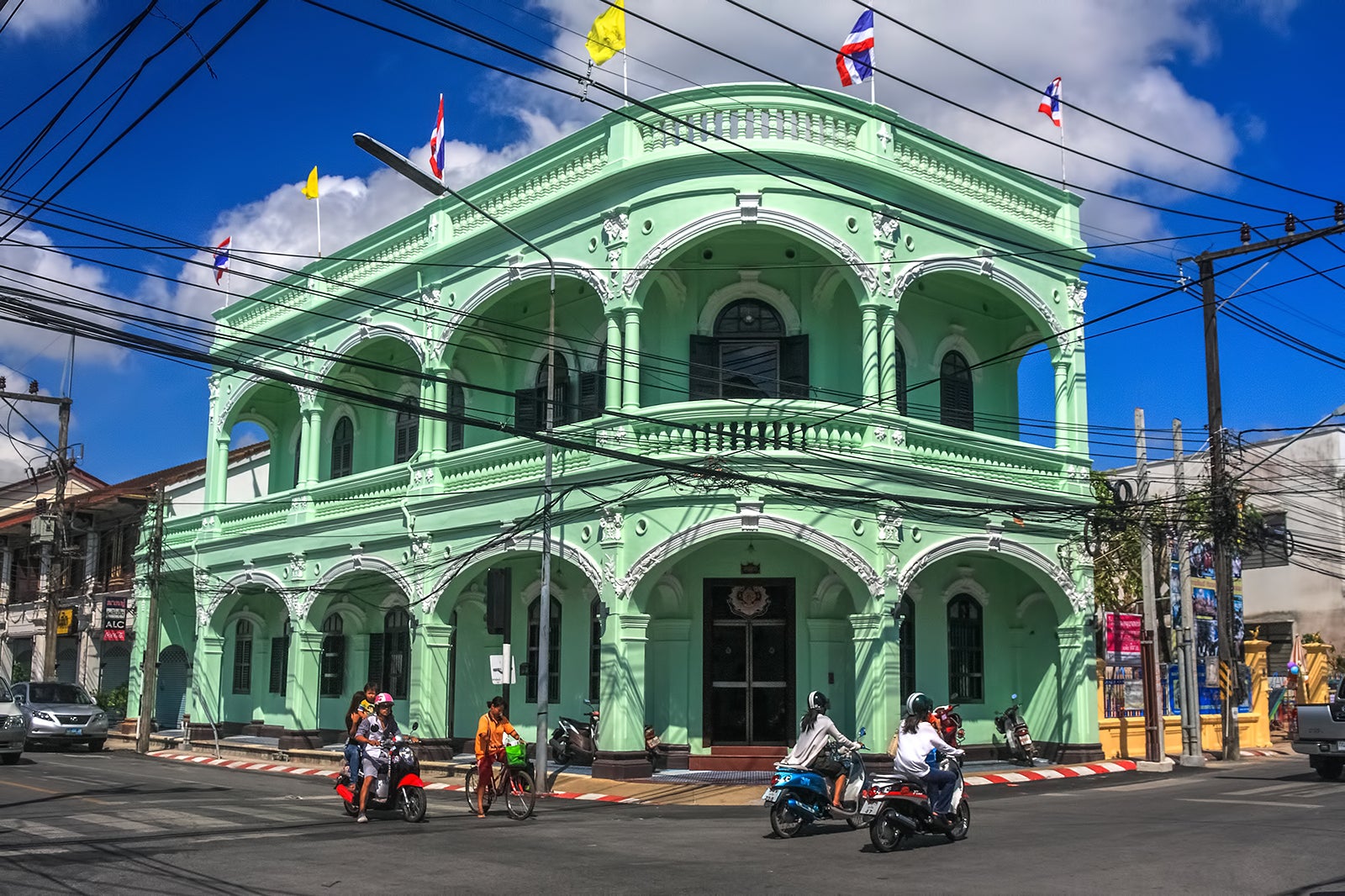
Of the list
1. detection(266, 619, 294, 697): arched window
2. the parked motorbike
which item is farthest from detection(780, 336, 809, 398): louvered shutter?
detection(266, 619, 294, 697): arched window

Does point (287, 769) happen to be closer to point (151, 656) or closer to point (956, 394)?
point (151, 656)

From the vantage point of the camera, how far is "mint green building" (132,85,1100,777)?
68.5 feet

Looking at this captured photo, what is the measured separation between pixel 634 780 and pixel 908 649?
228 inches

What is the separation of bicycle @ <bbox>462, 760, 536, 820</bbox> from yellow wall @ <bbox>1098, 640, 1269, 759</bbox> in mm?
12701

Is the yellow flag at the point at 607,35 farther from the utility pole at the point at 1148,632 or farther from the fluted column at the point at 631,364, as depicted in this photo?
the utility pole at the point at 1148,632

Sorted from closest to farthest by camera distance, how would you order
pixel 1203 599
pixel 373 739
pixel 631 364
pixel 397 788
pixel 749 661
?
pixel 373 739
pixel 397 788
pixel 631 364
pixel 749 661
pixel 1203 599

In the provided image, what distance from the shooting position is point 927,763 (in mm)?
13078

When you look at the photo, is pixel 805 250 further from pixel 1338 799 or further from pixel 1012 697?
pixel 1338 799

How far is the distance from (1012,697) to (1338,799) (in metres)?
7.58

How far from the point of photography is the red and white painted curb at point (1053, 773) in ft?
69.1

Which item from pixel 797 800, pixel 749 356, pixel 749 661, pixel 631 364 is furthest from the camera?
pixel 749 356

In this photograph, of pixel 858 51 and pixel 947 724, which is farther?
pixel 858 51

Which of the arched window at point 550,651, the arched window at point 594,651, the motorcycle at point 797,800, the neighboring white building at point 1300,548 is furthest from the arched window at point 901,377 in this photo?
the neighboring white building at point 1300,548

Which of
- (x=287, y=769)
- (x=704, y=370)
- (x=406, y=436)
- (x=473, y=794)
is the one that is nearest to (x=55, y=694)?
(x=287, y=769)
